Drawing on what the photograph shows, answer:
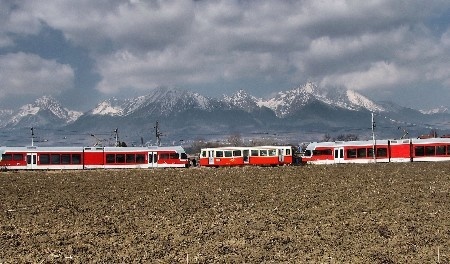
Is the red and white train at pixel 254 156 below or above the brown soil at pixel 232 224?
above

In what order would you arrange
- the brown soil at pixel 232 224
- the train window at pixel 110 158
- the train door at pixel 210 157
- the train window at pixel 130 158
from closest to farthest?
1. the brown soil at pixel 232 224
2. the train window at pixel 110 158
3. the train window at pixel 130 158
4. the train door at pixel 210 157

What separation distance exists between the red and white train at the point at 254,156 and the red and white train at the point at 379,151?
21.8 ft

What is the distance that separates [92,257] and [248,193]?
15.9 metres

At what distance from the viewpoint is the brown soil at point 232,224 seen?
1585cm

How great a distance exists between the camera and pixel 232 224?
20.5 metres

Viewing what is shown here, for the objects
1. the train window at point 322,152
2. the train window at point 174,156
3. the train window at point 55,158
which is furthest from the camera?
the train window at point 322,152

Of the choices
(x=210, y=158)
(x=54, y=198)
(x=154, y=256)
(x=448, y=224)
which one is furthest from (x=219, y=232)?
(x=210, y=158)

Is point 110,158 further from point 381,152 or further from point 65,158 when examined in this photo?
point 381,152

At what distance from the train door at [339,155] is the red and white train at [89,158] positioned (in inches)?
811

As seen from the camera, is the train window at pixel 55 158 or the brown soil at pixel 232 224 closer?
the brown soil at pixel 232 224

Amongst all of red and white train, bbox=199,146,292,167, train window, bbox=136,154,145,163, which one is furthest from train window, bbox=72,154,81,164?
red and white train, bbox=199,146,292,167

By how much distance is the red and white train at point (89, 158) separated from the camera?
206 feet

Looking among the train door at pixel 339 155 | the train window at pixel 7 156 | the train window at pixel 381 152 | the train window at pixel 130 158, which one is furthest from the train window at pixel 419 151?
the train window at pixel 7 156

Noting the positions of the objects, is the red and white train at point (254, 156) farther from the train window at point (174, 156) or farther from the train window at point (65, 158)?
the train window at point (65, 158)
